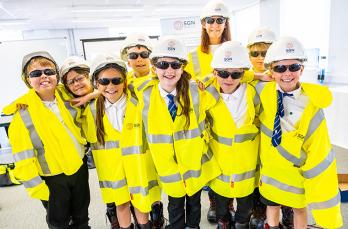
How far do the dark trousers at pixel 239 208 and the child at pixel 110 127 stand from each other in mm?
570

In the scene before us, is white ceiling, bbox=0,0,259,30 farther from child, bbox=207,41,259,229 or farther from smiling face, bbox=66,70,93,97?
child, bbox=207,41,259,229

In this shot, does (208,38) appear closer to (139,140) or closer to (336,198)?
(139,140)

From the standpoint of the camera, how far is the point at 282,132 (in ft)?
5.90

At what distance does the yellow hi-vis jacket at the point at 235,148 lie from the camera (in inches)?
74.0

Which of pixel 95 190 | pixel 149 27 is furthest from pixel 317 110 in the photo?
pixel 149 27

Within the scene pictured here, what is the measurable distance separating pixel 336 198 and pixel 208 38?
170cm

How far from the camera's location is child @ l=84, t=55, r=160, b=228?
6.29 feet

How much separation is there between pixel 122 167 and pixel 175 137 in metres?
0.50

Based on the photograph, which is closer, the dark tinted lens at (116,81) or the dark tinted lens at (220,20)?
the dark tinted lens at (116,81)

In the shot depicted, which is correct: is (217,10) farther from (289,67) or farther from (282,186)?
(282,186)

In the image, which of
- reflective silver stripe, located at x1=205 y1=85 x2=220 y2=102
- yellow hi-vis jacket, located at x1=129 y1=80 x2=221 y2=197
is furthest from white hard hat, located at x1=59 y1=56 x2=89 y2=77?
reflective silver stripe, located at x1=205 y1=85 x2=220 y2=102

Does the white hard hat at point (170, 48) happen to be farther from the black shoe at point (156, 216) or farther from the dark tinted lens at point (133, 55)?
the black shoe at point (156, 216)

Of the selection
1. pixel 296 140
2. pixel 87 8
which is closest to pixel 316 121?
pixel 296 140

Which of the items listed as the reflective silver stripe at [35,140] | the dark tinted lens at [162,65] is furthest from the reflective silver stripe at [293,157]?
the reflective silver stripe at [35,140]
